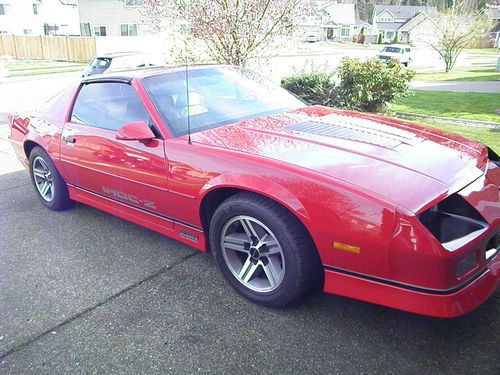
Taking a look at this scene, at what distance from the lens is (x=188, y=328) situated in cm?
255

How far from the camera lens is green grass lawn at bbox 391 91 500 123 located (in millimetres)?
9062

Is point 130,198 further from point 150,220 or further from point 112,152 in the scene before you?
point 112,152

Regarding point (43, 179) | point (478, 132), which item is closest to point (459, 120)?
point (478, 132)

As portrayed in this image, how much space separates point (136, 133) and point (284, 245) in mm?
1342

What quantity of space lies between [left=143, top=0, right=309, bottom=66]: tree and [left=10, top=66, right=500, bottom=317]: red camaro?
4341mm

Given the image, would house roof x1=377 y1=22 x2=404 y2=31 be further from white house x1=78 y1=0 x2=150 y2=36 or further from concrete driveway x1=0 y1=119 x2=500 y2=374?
concrete driveway x1=0 y1=119 x2=500 y2=374

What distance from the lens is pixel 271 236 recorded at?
257 centimetres

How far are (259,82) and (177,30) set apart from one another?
544cm

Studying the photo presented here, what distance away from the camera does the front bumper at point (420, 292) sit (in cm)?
207

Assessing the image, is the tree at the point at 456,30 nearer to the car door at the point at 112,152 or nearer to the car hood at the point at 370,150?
the car hood at the point at 370,150

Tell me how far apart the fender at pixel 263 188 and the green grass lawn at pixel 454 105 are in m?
7.50

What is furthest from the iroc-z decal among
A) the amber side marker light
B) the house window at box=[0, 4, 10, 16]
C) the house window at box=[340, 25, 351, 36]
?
the house window at box=[340, 25, 351, 36]

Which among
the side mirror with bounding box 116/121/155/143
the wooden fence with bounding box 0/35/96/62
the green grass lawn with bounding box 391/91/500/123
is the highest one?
the wooden fence with bounding box 0/35/96/62

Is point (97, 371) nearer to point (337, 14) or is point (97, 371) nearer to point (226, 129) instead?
point (226, 129)
